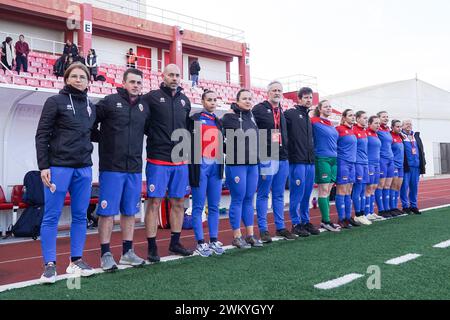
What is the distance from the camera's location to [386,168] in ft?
25.7

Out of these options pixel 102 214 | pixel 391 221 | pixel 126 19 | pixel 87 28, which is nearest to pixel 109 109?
pixel 102 214

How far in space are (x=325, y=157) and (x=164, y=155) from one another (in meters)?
2.91

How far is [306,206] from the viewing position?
6055 millimetres

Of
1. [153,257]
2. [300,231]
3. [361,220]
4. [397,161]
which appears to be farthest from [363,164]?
[153,257]

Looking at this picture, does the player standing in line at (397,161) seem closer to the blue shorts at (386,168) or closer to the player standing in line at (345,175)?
the blue shorts at (386,168)

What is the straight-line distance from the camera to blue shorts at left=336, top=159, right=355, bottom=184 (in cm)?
650

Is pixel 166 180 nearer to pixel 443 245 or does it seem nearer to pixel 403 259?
pixel 403 259

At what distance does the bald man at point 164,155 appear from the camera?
4.32 meters

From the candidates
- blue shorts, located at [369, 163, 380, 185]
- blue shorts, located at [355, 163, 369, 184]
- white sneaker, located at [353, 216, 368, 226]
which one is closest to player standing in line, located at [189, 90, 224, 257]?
blue shorts, located at [355, 163, 369, 184]

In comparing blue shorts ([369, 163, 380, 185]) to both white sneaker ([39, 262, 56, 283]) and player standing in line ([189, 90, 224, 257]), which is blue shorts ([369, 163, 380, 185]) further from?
white sneaker ([39, 262, 56, 283])

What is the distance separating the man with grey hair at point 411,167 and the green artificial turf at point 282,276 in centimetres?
338

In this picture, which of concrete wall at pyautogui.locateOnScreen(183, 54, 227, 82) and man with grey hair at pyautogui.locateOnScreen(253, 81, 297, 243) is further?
concrete wall at pyautogui.locateOnScreen(183, 54, 227, 82)

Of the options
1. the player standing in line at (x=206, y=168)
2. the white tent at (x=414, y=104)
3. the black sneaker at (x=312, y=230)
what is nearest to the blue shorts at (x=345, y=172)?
the black sneaker at (x=312, y=230)

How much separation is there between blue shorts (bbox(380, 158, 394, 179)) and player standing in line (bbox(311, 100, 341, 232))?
1932 millimetres
